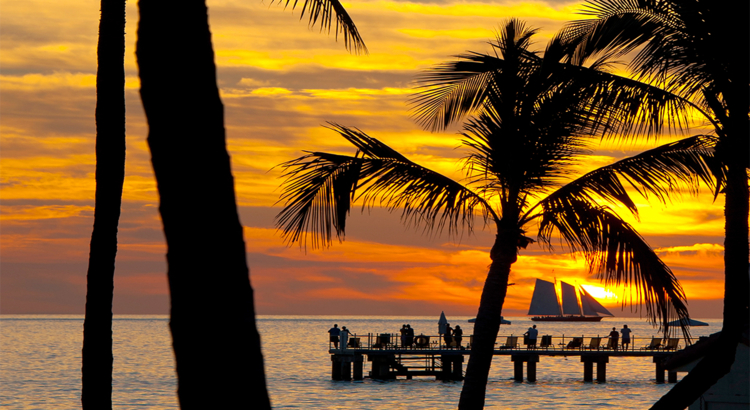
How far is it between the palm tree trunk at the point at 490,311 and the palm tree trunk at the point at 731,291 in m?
4.36

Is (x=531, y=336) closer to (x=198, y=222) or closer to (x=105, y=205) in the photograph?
(x=105, y=205)

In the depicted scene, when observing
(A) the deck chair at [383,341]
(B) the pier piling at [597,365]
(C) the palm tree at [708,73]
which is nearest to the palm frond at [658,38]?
(C) the palm tree at [708,73]

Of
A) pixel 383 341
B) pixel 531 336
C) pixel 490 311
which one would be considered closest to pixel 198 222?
pixel 490 311

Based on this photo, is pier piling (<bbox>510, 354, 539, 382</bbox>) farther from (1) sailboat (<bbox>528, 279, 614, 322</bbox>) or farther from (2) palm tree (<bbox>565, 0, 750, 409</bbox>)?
(1) sailboat (<bbox>528, 279, 614, 322</bbox>)

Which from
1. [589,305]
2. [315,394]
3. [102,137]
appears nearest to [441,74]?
[102,137]

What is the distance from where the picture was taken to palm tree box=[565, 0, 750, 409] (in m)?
7.89

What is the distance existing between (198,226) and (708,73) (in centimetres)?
660

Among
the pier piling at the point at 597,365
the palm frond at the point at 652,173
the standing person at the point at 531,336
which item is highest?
the palm frond at the point at 652,173

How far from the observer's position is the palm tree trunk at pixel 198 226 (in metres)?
4.17

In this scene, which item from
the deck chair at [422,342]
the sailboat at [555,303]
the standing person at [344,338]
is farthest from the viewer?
the sailboat at [555,303]

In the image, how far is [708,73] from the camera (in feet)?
29.4

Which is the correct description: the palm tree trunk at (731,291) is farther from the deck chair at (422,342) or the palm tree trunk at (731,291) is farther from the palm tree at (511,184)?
the deck chair at (422,342)

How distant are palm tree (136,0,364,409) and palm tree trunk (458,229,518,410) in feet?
27.8

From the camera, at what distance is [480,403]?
12.2 m
